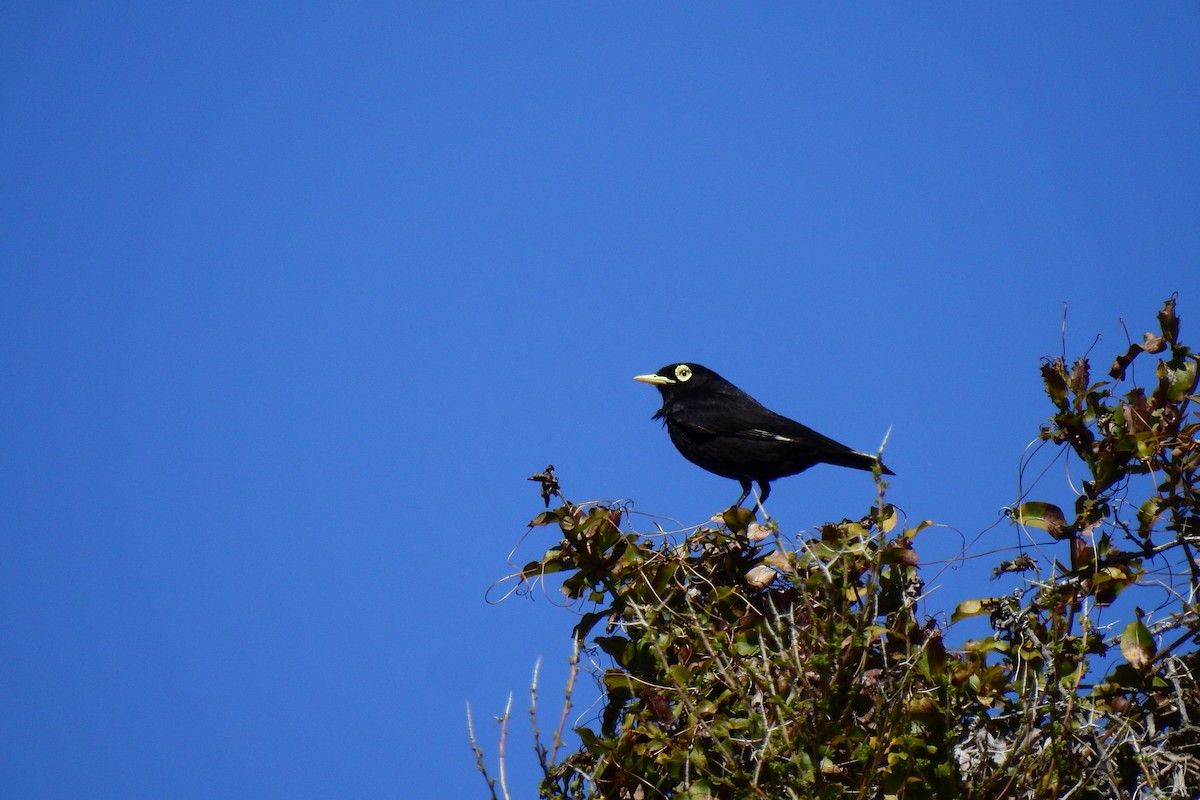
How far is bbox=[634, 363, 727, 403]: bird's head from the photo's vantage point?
32.4 feet

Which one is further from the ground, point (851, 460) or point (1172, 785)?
point (851, 460)

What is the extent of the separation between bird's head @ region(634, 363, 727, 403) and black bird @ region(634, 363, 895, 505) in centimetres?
4

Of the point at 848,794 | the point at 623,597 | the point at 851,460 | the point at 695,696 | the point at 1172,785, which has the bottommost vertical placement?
the point at 1172,785

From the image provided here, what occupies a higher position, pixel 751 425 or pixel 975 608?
pixel 751 425

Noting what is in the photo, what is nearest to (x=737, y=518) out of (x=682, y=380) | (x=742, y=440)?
(x=742, y=440)

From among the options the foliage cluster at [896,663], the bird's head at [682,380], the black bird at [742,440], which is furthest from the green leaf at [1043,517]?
the bird's head at [682,380]

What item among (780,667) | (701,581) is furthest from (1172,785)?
(701,581)

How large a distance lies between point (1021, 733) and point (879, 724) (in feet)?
1.30

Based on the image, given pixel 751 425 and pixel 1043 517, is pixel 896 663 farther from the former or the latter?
pixel 751 425

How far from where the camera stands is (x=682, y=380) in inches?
392

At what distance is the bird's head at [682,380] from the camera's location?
987cm

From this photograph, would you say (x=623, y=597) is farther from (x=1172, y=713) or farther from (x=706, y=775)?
(x=1172, y=713)

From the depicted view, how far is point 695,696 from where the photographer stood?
4.15 metres

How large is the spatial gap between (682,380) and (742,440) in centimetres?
104
